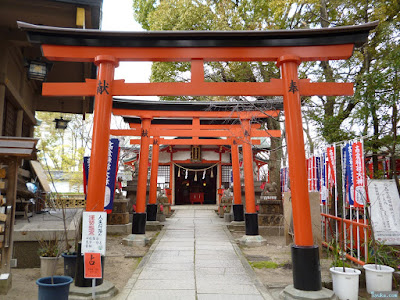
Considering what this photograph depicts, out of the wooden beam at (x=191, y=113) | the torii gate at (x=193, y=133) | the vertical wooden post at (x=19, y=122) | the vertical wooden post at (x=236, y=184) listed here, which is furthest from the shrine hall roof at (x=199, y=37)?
the vertical wooden post at (x=236, y=184)

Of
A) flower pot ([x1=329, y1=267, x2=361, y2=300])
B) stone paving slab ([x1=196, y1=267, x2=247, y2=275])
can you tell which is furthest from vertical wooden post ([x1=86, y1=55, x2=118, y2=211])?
flower pot ([x1=329, y1=267, x2=361, y2=300])

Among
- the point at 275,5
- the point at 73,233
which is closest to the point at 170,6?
the point at 275,5

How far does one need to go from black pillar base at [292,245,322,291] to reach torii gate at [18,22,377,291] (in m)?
1.17

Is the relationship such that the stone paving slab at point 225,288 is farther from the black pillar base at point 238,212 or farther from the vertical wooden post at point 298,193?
the black pillar base at point 238,212

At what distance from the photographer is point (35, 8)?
6.50m

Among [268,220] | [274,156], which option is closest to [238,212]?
[268,220]

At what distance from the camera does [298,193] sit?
5.48 m

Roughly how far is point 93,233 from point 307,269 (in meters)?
3.52

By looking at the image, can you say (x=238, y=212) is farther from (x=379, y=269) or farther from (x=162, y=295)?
(x=162, y=295)

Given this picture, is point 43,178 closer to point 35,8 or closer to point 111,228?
point 111,228

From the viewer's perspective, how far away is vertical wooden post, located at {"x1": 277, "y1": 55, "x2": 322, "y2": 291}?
5.19 metres

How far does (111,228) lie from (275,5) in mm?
10577

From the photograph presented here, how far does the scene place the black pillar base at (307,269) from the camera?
5.14m

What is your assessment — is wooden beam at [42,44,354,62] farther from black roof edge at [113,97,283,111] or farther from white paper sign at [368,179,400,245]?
black roof edge at [113,97,283,111]
